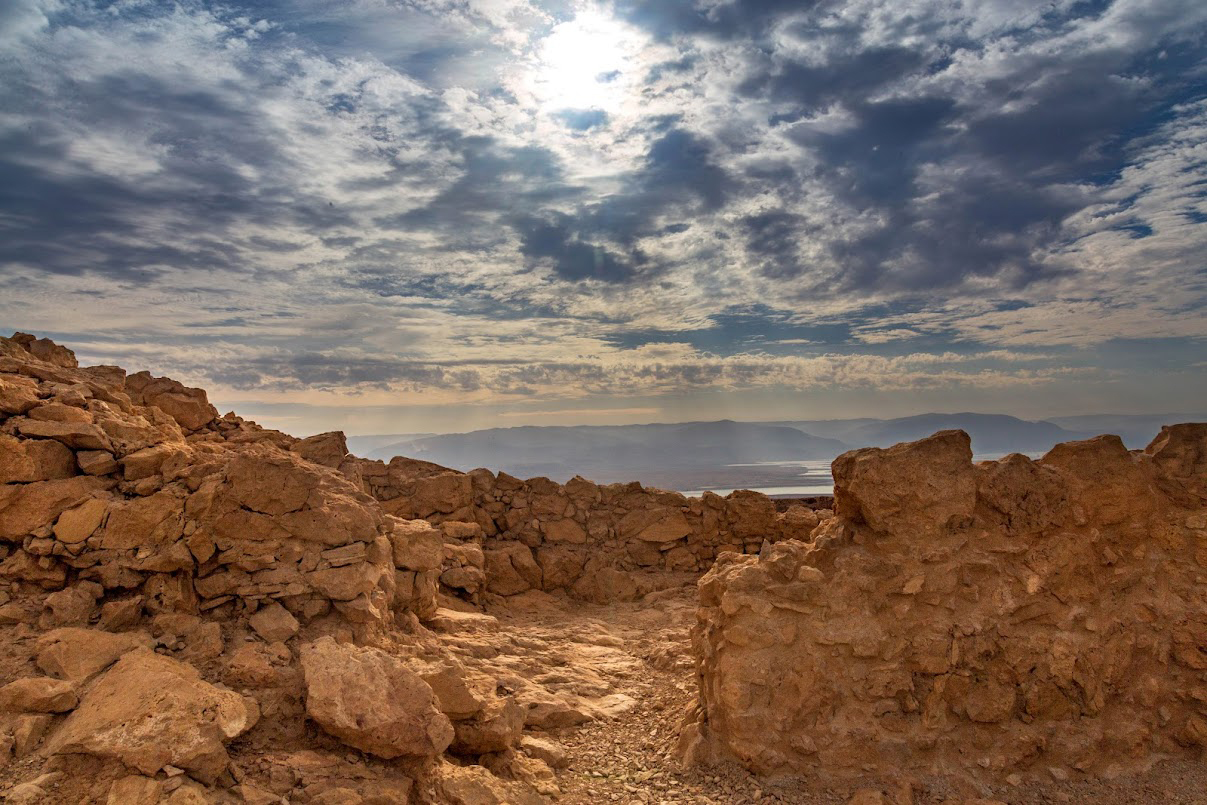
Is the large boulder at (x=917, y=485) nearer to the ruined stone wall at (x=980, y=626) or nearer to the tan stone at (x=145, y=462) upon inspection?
the ruined stone wall at (x=980, y=626)

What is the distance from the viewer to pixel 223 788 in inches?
187

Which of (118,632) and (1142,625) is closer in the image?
(118,632)

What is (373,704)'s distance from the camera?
5516mm

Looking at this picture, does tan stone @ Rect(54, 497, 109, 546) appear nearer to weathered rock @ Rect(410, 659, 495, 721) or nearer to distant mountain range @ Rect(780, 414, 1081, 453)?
weathered rock @ Rect(410, 659, 495, 721)

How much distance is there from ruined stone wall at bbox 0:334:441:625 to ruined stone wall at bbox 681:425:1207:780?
4.19m

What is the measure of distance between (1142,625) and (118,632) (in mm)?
9388

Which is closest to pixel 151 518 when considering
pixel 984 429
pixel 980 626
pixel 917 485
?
pixel 917 485

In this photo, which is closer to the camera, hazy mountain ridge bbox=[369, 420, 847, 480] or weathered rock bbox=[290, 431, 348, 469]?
weathered rock bbox=[290, 431, 348, 469]

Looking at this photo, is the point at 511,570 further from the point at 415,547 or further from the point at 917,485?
the point at 917,485

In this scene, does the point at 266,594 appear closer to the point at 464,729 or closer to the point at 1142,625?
the point at 464,729

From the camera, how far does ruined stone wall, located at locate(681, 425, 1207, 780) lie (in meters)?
6.33

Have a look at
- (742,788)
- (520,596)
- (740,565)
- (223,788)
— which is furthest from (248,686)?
(520,596)

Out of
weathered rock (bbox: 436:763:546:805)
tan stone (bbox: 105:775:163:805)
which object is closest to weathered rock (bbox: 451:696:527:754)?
weathered rock (bbox: 436:763:546:805)

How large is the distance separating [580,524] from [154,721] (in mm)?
10144
